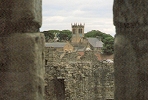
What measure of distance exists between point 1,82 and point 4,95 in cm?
13

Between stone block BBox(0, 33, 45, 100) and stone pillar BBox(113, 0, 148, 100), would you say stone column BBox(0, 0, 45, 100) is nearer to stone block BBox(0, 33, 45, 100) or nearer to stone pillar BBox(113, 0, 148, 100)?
stone block BBox(0, 33, 45, 100)

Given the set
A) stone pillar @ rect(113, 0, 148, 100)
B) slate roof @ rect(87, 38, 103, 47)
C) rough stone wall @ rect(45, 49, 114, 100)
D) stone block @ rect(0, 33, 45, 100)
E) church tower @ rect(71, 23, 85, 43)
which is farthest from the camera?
church tower @ rect(71, 23, 85, 43)

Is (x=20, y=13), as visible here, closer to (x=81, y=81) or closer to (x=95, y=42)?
(x=81, y=81)

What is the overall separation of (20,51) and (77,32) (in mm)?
110773

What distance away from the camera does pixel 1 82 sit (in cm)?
380

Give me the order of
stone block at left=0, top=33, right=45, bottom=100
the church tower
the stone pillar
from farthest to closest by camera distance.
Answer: the church tower < stone block at left=0, top=33, right=45, bottom=100 < the stone pillar

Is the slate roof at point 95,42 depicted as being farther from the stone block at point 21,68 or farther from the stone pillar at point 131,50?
the stone pillar at point 131,50

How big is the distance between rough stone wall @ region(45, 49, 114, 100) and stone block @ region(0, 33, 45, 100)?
948cm

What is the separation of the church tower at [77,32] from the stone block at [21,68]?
104234mm

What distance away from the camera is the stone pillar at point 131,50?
11.0ft

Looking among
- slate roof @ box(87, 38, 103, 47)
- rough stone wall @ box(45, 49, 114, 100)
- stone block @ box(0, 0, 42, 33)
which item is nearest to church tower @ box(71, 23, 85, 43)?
slate roof @ box(87, 38, 103, 47)

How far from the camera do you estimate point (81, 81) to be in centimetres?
1398

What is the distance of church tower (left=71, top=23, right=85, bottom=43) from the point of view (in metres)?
110

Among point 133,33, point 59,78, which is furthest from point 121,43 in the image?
point 59,78
